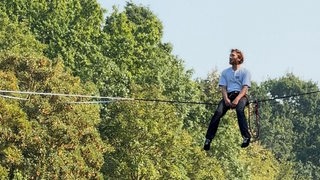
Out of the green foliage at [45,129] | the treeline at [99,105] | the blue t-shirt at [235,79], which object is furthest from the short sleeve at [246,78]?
the green foliage at [45,129]

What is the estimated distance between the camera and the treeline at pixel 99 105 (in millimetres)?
52281

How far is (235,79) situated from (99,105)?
42809 mm

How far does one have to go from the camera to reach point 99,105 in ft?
211

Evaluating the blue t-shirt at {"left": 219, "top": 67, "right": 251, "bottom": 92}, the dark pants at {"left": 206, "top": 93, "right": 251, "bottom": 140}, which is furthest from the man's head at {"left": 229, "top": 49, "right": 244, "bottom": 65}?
the dark pants at {"left": 206, "top": 93, "right": 251, "bottom": 140}

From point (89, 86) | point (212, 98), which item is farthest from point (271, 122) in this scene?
point (89, 86)

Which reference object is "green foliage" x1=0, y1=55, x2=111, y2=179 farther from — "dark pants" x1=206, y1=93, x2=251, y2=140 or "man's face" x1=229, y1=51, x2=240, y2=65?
"man's face" x1=229, y1=51, x2=240, y2=65

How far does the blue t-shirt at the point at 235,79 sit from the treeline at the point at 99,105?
28.3 m

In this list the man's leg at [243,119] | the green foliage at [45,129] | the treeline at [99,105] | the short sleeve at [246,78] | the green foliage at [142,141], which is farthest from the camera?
the green foliage at [142,141]

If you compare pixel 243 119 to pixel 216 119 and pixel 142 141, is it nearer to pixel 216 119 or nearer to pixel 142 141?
pixel 216 119

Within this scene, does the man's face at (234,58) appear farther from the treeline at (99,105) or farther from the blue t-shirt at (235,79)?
the treeline at (99,105)

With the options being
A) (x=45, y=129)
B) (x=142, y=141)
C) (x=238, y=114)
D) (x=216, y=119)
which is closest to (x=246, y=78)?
(x=238, y=114)

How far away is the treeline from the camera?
52.3 m

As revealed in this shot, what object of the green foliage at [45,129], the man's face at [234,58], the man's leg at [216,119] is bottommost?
the man's leg at [216,119]

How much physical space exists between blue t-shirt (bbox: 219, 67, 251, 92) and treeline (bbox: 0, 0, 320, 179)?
28334 millimetres
